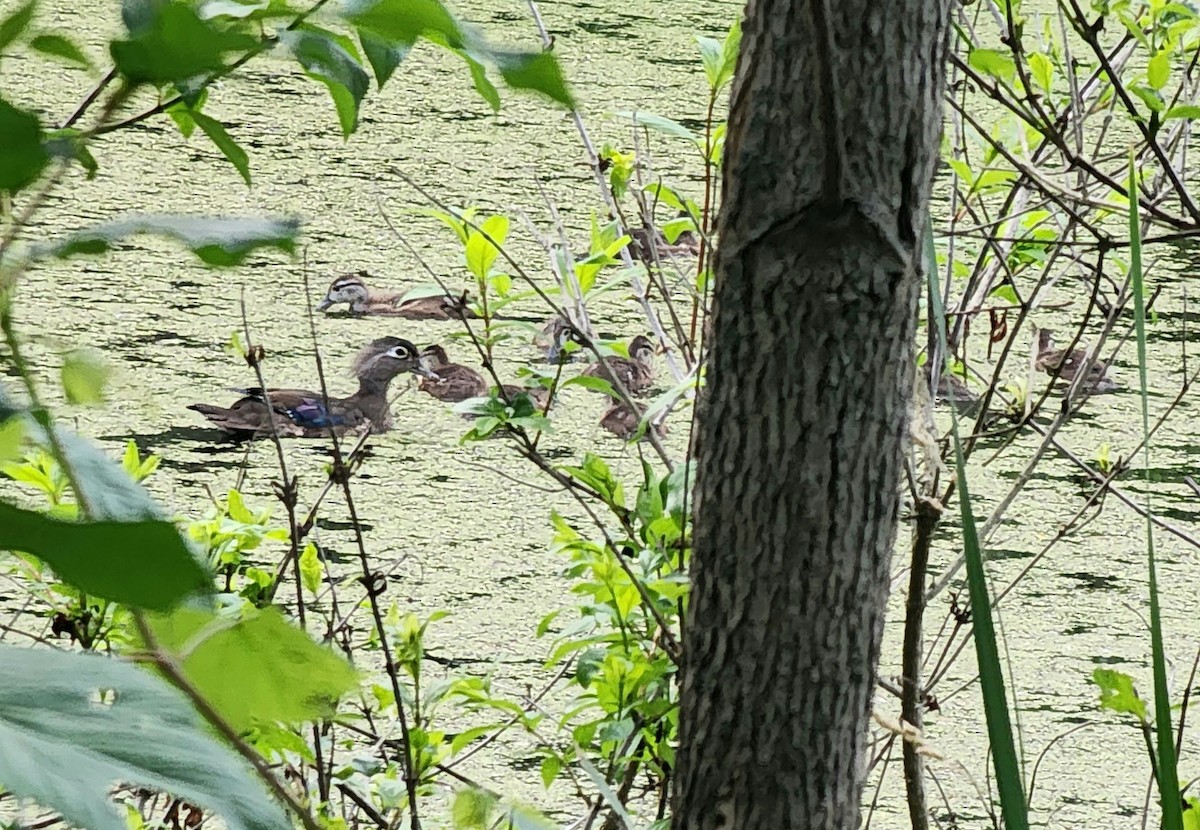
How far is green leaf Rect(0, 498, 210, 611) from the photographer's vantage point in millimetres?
179

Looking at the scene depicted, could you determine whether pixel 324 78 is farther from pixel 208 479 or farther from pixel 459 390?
pixel 459 390

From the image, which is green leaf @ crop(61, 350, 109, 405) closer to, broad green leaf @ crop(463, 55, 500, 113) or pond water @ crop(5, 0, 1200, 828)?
broad green leaf @ crop(463, 55, 500, 113)

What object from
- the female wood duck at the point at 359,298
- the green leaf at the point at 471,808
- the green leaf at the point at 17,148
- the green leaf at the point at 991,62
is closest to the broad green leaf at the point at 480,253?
the green leaf at the point at 991,62

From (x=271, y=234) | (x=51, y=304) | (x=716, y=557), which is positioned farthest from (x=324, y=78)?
(x=51, y=304)

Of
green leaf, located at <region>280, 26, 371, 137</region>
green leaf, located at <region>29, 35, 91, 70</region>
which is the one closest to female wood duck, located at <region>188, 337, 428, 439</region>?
green leaf, located at <region>280, 26, 371, 137</region>

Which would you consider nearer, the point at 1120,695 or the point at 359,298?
the point at 1120,695

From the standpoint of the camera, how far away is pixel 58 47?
285 mm

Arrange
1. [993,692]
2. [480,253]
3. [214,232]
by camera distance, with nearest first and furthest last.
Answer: [214,232], [993,692], [480,253]

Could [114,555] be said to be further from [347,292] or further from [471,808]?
[347,292]

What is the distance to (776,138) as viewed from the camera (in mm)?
605

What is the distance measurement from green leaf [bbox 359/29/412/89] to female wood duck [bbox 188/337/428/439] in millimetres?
1691

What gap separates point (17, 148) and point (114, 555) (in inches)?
2.6

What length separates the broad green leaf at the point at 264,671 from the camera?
27 cm

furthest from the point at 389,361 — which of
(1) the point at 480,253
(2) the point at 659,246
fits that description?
(1) the point at 480,253
